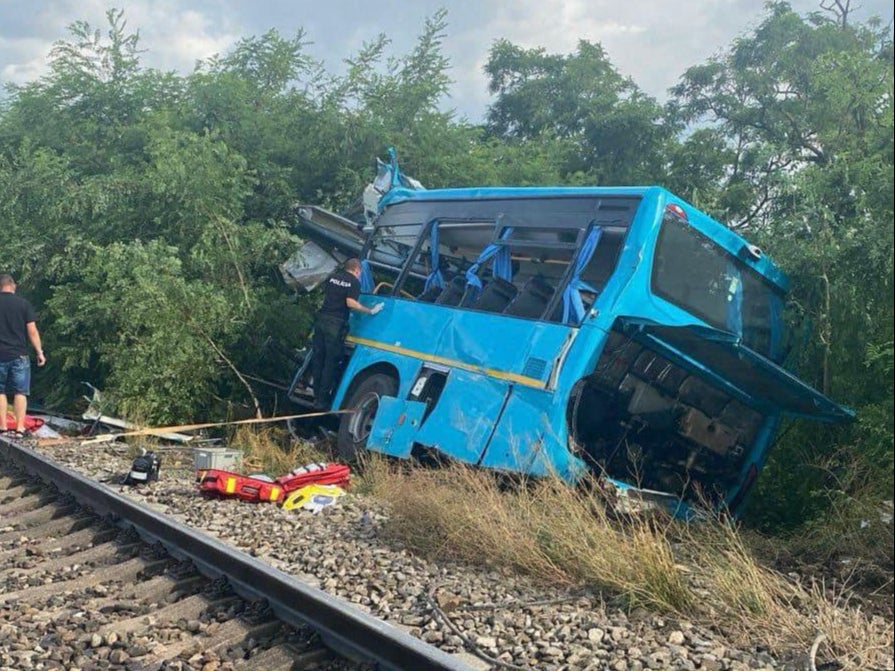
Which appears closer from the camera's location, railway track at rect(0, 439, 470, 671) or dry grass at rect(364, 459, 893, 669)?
railway track at rect(0, 439, 470, 671)

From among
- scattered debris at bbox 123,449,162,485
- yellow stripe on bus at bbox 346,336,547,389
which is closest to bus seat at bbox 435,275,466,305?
yellow stripe on bus at bbox 346,336,547,389

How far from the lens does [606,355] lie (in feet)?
25.9

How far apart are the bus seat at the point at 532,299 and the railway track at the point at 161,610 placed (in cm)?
356

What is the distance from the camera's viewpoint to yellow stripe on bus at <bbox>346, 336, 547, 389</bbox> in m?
7.95

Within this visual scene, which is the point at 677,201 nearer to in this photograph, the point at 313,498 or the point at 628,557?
the point at 628,557

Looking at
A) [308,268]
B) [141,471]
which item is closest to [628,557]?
[141,471]

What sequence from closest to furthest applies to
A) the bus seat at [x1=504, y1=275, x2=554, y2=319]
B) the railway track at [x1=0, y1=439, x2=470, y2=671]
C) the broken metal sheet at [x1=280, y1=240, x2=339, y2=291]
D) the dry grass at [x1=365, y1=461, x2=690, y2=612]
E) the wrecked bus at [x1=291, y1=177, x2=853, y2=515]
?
the railway track at [x1=0, y1=439, x2=470, y2=671]
the dry grass at [x1=365, y1=461, x2=690, y2=612]
the wrecked bus at [x1=291, y1=177, x2=853, y2=515]
the bus seat at [x1=504, y1=275, x2=554, y2=319]
the broken metal sheet at [x1=280, y1=240, x2=339, y2=291]

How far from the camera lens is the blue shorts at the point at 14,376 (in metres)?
12.1

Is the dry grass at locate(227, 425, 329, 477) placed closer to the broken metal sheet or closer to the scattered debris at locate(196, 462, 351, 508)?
the scattered debris at locate(196, 462, 351, 508)

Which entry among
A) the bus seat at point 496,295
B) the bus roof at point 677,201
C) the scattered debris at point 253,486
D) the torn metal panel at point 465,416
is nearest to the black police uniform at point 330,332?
the bus roof at point 677,201

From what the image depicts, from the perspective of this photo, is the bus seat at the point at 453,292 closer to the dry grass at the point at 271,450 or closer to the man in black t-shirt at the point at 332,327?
the man in black t-shirt at the point at 332,327

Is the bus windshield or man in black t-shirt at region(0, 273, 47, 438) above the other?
the bus windshield

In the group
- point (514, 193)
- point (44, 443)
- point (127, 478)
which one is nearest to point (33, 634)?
point (127, 478)

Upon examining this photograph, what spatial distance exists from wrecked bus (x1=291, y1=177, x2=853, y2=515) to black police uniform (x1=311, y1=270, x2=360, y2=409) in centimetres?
139
